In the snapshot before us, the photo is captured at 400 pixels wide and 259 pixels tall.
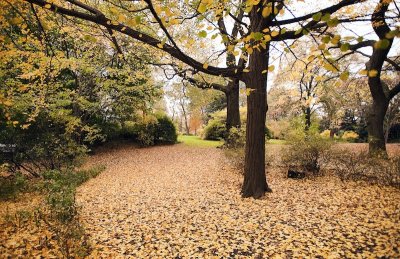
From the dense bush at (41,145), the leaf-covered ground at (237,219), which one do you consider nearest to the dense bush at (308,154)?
the leaf-covered ground at (237,219)

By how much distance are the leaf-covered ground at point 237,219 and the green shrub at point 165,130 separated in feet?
31.3

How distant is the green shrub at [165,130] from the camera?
17641 millimetres

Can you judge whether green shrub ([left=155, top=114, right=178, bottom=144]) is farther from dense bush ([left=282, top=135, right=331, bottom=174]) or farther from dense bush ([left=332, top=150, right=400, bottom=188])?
dense bush ([left=332, top=150, right=400, bottom=188])

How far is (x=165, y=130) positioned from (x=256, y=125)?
12491mm

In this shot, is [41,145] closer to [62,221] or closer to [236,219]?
[62,221]

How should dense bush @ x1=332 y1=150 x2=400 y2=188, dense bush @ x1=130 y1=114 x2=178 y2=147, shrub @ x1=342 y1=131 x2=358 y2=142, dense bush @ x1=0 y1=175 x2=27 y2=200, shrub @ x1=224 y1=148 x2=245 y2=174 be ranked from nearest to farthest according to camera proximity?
dense bush @ x1=332 y1=150 x2=400 y2=188, dense bush @ x1=0 y1=175 x2=27 y2=200, shrub @ x1=224 y1=148 x2=245 y2=174, dense bush @ x1=130 y1=114 x2=178 y2=147, shrub @ x1=342 y1=131 x2=358 y2=142

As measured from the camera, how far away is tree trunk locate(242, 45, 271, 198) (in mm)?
5938

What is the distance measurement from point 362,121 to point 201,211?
23.7 meters

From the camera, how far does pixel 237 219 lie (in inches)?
193

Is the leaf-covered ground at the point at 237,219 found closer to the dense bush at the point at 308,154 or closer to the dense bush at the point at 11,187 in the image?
the dense bush at the point at 308,154

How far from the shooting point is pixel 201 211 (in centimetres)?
540

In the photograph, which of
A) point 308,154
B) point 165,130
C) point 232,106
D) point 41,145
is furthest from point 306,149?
point 165,130

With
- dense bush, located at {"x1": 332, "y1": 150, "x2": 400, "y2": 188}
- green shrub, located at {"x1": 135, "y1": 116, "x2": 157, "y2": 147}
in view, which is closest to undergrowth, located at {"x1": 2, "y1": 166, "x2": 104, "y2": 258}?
dense bush, located at {"x1": 332, "y1": 150, "x2": 400, "y2": 188}

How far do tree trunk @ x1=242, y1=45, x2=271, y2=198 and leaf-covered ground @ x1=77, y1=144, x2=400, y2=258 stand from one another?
36 cm
